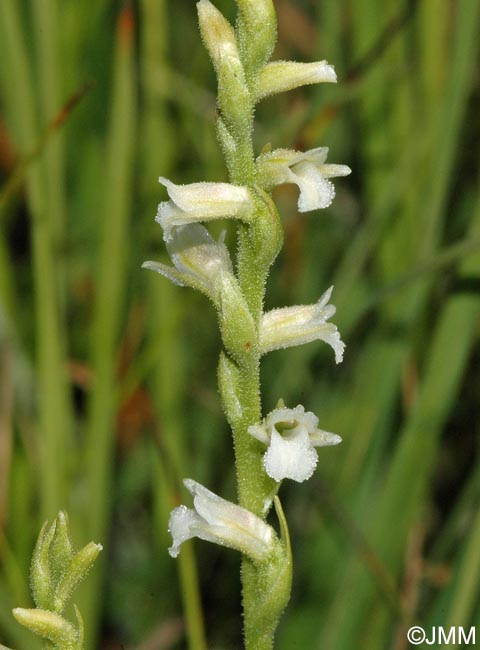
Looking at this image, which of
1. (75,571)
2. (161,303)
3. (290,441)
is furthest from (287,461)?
(161,303)

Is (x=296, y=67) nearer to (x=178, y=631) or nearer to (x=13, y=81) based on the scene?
(x=13, y=81)

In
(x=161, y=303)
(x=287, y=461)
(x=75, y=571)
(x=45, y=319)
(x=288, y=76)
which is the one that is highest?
(x=161, y=303)

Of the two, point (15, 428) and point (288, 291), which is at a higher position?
point (288, 291)

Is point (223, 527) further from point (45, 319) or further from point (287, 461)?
point (45, 319)

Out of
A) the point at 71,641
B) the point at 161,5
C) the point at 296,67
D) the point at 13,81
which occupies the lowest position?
the point at 71,641

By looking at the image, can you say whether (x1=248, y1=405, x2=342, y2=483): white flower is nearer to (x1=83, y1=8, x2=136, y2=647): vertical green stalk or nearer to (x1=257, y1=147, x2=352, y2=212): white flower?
(x1=257, y1=147, x2=352, y2=212): white flower

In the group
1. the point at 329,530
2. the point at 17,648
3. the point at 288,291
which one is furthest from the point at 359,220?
the point at 17,648

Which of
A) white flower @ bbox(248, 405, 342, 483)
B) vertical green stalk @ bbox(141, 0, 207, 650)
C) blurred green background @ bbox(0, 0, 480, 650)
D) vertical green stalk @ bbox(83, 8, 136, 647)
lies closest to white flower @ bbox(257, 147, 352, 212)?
white flower @ bbox(248, 405, 342, 483)
